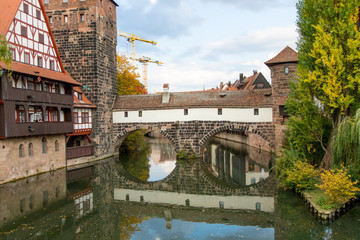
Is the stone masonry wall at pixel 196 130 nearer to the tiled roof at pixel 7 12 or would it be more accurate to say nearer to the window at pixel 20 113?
the window at pixel 20 113

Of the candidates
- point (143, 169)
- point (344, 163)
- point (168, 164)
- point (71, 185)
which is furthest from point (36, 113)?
point (344, 163)

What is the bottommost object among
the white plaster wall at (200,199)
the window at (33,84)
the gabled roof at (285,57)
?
the white plaster wall at (200,199)

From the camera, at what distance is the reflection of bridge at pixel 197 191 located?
46.6ft

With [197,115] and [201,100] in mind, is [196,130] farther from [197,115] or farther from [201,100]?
[201,100]

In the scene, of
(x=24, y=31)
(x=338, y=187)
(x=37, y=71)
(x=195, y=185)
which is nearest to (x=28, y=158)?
(x=37, y=71)

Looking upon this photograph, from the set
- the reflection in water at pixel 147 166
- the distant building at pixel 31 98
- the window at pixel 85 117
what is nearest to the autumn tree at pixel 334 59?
the reflection in water at pixel 147 166

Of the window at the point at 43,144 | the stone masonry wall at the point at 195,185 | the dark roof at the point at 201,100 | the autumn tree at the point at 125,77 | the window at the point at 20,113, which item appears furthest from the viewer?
the autumn tree at the point at 125,77

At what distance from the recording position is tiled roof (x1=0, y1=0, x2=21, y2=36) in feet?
56.2

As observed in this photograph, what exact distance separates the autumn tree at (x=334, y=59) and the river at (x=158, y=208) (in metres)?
4.38

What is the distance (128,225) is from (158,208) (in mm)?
2517

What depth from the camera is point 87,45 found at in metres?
26.2

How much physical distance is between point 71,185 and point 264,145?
19016 millimetres

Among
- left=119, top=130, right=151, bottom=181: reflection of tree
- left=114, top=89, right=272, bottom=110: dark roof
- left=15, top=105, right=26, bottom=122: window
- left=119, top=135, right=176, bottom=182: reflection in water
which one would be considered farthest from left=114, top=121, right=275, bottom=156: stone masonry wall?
left=15, top=105, right=26, bottom=122: window

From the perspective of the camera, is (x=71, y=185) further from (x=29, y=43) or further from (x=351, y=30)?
(x=351, y=30)
